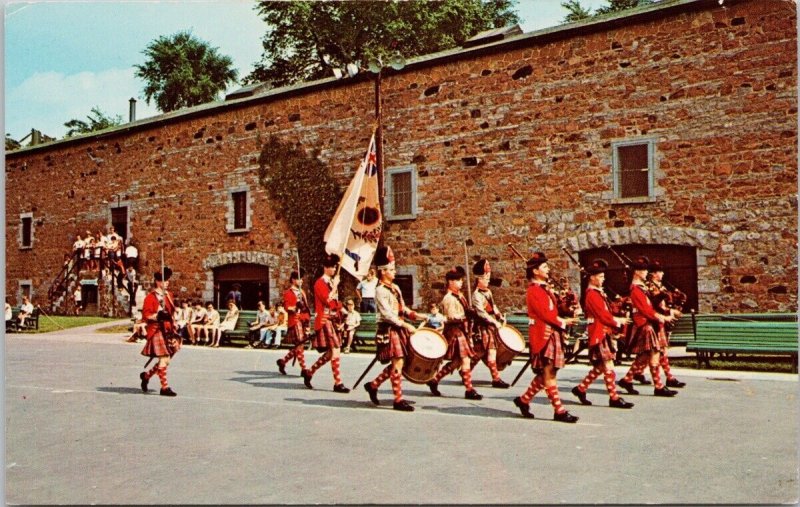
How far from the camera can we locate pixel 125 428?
7.25m

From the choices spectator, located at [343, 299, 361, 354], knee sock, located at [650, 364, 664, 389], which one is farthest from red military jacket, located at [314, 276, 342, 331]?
spectator, located at [343, 299, 361, 354]

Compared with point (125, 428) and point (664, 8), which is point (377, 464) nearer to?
point (125, 428)

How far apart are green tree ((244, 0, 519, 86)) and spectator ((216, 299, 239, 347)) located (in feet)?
17.4

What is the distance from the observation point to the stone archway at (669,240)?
496 inches

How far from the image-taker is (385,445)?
21.2ft

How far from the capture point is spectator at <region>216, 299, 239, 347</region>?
1700 cm

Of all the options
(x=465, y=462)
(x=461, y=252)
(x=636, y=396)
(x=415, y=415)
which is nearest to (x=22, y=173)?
(x=415, y=415)

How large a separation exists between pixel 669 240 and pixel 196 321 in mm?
10283

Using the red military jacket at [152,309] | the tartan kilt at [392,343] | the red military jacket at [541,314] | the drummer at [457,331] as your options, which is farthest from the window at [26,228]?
the red military jacket at [541,314]

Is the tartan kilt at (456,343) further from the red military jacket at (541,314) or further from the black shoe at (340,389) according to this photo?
the red military jacket at (541,314)

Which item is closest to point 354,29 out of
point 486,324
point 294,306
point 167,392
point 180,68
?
point 180,68

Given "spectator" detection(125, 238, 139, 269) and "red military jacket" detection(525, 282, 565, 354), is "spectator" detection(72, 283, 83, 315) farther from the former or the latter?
"red military jacket" detection(525, 282, 565, 354)

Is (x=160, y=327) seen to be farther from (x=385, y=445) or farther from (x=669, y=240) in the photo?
(x=669, y=240)

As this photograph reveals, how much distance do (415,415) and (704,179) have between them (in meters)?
7.80
